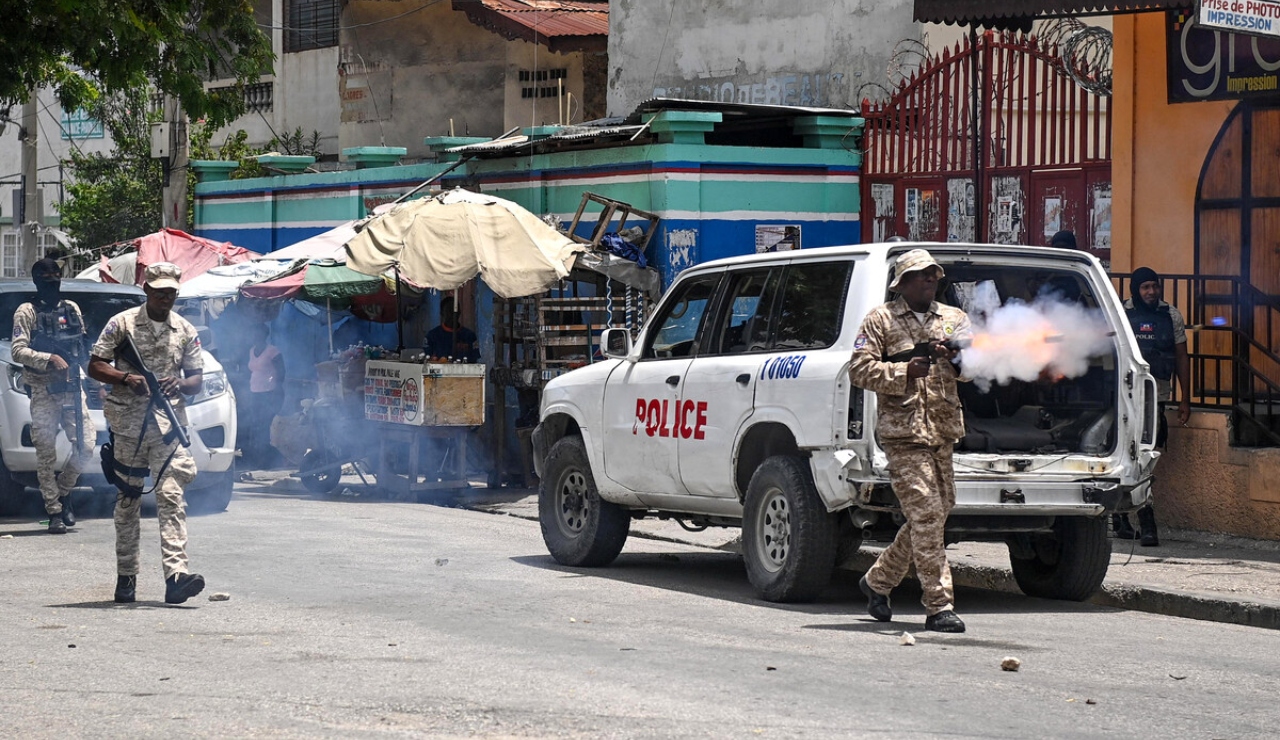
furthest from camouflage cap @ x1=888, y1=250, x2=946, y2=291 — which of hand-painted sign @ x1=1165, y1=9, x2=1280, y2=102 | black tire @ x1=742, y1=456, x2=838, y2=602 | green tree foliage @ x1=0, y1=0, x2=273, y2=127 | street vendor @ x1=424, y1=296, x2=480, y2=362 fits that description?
green tree foliage @ x1=0, y1=0, x2=273, y2=127

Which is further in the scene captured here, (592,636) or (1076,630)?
(1076,630)

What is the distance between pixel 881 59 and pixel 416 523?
32.1ft

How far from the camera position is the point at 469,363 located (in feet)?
56.9

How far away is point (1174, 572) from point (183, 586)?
5860 mm

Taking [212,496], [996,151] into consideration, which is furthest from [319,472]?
[996,151]

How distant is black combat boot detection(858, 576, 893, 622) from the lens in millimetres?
9141

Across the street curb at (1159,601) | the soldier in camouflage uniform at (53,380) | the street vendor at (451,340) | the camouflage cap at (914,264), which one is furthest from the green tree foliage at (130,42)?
the camouflage cap at (914,264)

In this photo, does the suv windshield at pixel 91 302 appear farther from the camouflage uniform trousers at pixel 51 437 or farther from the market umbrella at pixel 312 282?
the market umbrella at pixel 312 282

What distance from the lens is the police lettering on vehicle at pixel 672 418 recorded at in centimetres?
1048

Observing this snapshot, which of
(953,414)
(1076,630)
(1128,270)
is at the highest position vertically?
(1128,270)

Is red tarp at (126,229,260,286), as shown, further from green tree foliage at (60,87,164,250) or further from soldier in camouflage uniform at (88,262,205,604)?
soldier in camouflage uniform at (88,262,205,604)

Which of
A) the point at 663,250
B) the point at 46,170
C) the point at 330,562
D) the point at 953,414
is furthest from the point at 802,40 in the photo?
the point at 46,170

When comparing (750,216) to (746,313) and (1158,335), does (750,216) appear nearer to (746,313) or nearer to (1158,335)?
(1158,335)

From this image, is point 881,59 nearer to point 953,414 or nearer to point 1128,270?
point 1128,270
